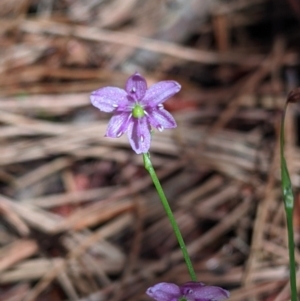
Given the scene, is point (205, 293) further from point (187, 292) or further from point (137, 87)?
point (137, 87)

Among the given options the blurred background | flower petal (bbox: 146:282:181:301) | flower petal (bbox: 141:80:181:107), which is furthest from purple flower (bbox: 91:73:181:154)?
the blurred background

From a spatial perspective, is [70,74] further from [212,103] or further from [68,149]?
[212,103]

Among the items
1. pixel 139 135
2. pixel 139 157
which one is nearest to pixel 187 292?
pixel 139 135

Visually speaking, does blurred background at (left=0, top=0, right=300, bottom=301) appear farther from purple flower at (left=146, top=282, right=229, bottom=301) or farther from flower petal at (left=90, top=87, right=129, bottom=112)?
flower petal at (left=90, top=87, right=129, bottom=112)

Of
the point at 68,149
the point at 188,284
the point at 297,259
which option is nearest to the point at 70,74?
the point at 68,149

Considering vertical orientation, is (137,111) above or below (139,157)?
above
